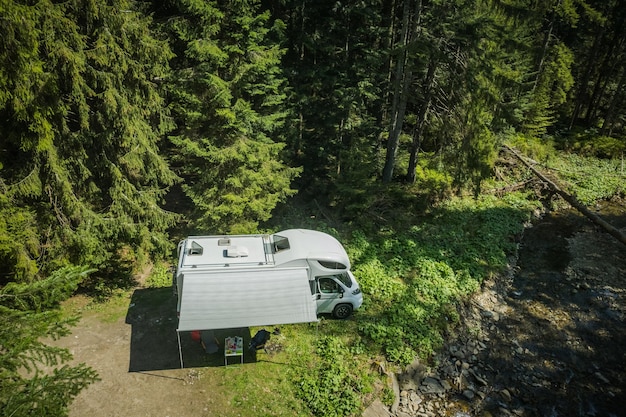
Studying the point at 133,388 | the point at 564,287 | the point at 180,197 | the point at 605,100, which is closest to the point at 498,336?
the point at 564,287

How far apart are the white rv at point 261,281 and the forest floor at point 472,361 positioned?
2.05 m

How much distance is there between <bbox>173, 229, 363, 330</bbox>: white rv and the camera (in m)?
11.0

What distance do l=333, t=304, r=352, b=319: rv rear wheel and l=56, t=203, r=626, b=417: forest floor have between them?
113 inches

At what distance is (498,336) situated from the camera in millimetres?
14836

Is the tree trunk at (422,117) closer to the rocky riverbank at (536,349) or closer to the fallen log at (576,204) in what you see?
the rocky riverbank at (536,349)

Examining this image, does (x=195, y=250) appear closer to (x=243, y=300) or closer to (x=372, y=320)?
(x=243, y=300)

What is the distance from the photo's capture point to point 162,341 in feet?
41.3

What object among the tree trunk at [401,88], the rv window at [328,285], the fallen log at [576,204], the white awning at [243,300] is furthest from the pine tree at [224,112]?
the fallen log at [576,204]

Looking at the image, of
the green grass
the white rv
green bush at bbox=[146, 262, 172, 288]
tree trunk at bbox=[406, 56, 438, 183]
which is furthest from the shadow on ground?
tree trunk at bbox=[406, 56, 438, 183]

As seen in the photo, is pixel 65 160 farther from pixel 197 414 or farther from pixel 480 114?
pixel 480 114

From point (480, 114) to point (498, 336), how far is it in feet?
36.7

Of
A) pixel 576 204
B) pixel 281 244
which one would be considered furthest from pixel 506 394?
pixel 576 204

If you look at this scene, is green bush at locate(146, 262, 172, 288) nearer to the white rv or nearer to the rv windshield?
the white rv

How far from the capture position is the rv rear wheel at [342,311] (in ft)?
45.3
